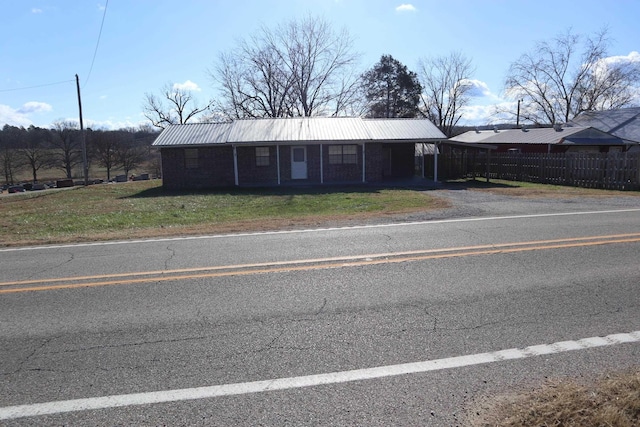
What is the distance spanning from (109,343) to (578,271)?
5693 mm

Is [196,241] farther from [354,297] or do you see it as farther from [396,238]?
[354,297]

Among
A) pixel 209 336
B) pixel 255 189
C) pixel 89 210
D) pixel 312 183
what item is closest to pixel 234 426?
pixel 209 336

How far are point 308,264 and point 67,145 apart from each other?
2468 inches

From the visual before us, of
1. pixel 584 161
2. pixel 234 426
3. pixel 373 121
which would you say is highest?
pixel 373 121

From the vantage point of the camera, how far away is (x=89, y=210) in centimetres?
1571

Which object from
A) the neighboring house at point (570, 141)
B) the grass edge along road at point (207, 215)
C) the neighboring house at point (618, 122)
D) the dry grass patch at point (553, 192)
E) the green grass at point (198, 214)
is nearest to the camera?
the grass edge along road at point (207, 215)

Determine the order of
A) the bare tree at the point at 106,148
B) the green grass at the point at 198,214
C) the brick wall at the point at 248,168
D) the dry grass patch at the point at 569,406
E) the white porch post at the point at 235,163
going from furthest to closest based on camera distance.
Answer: the bare tree at the point at 106,148, the brick wall at the point at 248,168, the white porch post at the point at 235,163, the green grass at the point at 198,214, the dry grass patch at the point at 569,406

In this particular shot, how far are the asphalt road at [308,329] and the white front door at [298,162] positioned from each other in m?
16.5

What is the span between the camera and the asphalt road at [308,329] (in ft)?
10.3

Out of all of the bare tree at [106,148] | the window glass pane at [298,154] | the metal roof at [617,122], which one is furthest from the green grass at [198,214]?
the bare tree at [106,148]

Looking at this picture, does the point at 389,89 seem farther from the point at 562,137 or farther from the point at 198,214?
the point at 198,214

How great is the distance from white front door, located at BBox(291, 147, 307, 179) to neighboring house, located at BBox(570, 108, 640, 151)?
76.9 feet

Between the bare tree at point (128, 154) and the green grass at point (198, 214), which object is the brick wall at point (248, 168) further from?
the bare tree at point (128, 154)

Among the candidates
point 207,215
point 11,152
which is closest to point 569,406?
point 207,215
